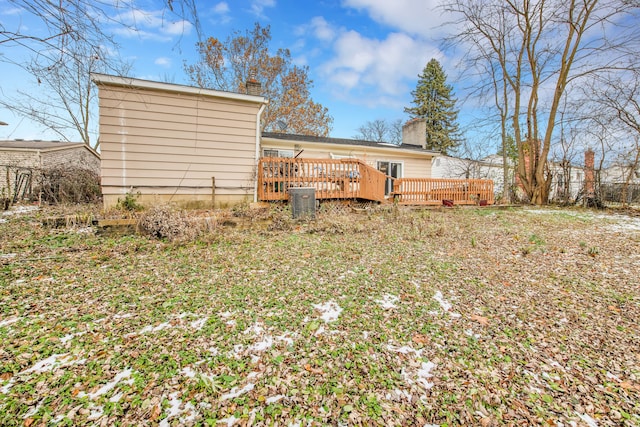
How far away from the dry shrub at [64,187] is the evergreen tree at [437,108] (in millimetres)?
25863

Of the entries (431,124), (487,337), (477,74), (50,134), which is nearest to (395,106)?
(431,124)

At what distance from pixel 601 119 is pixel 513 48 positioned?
176 inches

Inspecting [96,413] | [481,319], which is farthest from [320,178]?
[96,413]

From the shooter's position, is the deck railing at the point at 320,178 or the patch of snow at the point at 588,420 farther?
the deck railing at the point at 320,178

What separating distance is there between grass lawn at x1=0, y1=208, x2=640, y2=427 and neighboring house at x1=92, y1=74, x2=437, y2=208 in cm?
223

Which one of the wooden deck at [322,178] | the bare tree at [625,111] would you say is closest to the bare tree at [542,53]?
the bare tree at [625,111]

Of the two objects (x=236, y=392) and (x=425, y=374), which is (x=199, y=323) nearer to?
(x=236, y=392)

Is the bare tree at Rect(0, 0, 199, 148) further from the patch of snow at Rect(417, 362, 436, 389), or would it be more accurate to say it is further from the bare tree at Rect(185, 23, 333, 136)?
the bare tree at Rect(185, 23, 333, 136)

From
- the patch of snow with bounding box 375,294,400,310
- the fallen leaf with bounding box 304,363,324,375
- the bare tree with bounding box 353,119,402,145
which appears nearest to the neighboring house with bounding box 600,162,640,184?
the patch of snow with bounding box 375,294,400,310

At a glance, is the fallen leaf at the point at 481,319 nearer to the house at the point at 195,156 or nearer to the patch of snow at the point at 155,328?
the patch of snow at the point at 155,328

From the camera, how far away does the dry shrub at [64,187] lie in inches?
335

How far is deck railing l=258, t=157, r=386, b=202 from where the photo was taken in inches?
265

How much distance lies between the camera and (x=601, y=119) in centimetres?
961

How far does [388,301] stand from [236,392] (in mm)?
1691
